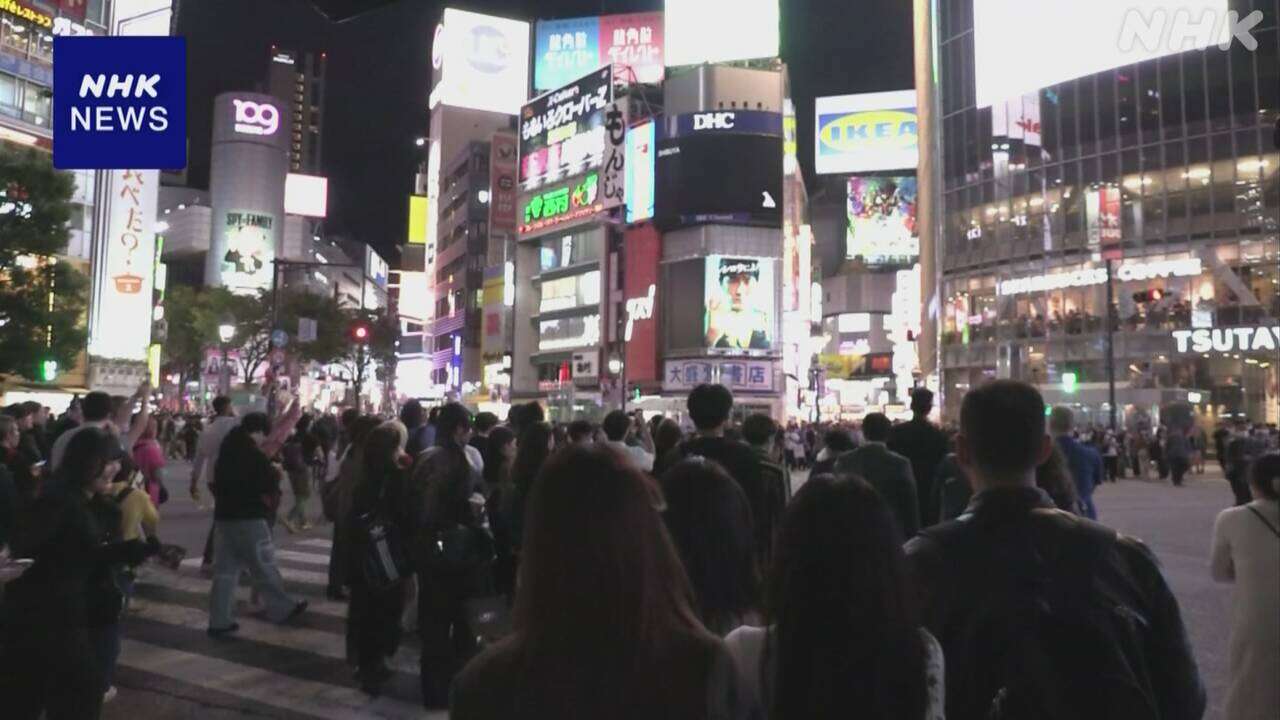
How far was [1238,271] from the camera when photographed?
1732 inches

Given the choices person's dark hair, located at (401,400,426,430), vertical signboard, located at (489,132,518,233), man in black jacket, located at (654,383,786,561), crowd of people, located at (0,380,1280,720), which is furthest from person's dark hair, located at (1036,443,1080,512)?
vertical signboard, located at (489,132,518,233)

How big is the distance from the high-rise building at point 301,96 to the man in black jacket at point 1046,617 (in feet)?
595

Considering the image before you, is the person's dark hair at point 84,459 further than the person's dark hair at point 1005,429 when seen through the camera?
Yes

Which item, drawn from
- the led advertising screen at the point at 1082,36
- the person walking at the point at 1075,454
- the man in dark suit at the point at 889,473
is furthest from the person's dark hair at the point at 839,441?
the led advertising screen at the point at 1082,36

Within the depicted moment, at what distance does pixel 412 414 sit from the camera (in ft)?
33.2

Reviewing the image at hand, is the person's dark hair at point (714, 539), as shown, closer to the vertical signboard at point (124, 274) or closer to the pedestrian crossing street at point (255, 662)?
the pedestrian crossing street at point (255, 662)

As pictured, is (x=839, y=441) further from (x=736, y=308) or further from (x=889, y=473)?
(x=736, y=308)

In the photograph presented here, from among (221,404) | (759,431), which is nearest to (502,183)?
(221,404)

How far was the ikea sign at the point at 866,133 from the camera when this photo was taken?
95.4 metres


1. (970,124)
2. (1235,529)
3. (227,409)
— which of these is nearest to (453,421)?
(1235,529)

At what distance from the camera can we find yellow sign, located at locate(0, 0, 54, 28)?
44906mm

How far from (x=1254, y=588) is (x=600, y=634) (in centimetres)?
356

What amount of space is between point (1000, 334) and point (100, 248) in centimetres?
4641

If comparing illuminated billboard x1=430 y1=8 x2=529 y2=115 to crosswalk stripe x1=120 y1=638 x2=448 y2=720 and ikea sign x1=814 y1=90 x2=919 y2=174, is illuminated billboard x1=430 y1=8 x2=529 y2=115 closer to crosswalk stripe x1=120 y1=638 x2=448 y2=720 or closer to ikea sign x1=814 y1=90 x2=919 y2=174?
ikea sign x1=814 y1=90 x2=919 y2=174
